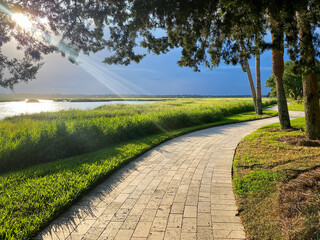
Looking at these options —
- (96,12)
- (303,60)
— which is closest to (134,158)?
(96,12)

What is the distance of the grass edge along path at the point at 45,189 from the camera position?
3.20 metres

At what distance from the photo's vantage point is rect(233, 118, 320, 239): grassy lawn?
110 inches

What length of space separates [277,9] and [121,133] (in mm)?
7381

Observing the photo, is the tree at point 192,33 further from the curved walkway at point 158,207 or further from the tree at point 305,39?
the curved walkway at point 158,207

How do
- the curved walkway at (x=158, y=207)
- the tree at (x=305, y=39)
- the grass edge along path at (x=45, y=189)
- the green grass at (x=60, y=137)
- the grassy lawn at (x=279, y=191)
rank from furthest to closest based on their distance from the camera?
the green grass at (x=60, y=137) < the tree at (x=305, y=39) < the grass edge along path at (x=45, y=189) < the curved walkway at (x=158, y=207) < the grassy lawn at (x=279, y=191)

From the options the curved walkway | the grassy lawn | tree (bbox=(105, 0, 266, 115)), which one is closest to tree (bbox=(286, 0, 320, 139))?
tree (bbox=(105, 0, 266, 115))

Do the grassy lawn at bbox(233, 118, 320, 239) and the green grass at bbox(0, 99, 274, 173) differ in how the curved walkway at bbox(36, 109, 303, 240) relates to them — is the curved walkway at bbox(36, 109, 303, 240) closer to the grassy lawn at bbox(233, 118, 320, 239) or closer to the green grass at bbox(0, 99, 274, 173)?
the grassy lawn at bbox(233, 118, 320, 239)

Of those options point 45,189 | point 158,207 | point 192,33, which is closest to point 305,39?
point 192,33

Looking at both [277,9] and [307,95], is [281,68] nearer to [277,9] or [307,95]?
[307,95]

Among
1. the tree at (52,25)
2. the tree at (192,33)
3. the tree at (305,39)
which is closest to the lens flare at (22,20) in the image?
the tree at (52,25)

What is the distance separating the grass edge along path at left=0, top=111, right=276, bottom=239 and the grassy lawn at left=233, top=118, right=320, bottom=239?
9.69ft

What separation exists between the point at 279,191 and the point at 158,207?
220 centimetres

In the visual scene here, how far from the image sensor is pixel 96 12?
557 centimetres

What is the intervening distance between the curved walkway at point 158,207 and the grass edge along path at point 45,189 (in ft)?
0.61
